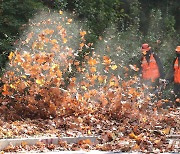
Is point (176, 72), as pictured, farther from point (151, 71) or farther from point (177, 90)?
point (151, 71)

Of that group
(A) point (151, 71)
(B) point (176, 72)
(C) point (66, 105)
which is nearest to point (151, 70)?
(A) point (151, 71)

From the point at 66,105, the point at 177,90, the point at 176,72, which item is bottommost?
the point at 66,105

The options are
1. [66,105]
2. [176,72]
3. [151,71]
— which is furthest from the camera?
[151,71]

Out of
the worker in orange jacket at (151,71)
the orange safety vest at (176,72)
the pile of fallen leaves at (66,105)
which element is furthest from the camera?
the worker in orange jacket at (151,71)

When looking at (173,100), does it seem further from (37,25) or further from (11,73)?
(11,73)

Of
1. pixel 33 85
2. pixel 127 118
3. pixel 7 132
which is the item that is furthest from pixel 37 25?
pixel 7 132

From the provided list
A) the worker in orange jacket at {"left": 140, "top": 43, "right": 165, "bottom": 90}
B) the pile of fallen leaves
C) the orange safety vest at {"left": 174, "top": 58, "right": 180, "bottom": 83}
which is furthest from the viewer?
the worker in orange jacket at {"left": 140, "top": 43, "right": 165, "bottom": 90}

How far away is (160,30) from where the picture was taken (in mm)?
17375

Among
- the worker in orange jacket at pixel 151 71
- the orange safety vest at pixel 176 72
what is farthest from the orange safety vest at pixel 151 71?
the orange safety vest at pixel 176 72

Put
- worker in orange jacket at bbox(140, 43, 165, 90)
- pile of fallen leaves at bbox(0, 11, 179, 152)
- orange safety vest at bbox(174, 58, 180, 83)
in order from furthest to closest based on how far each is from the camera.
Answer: worker in orange jacket at bbox(140, 43, 165, 90) < orange safety vest at bbox(174, 58, 180, 83) < pile of fallen leaves at bbox(0, 11, 179, 152)

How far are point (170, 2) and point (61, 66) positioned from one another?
895 centimetres

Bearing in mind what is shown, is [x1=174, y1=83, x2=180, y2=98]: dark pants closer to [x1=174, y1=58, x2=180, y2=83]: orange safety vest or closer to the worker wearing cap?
[x1=174, y1=58, x2=180, y2=83]: orange safety vest

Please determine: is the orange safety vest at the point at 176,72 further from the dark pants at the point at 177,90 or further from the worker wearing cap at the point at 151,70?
the worker wearing cap at the point at 151,70

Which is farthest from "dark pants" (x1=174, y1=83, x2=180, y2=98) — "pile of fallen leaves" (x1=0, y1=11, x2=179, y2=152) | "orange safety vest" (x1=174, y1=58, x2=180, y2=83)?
"pile of fallen leaves" (x1=0, y1=11, x2=179, y2=152)
